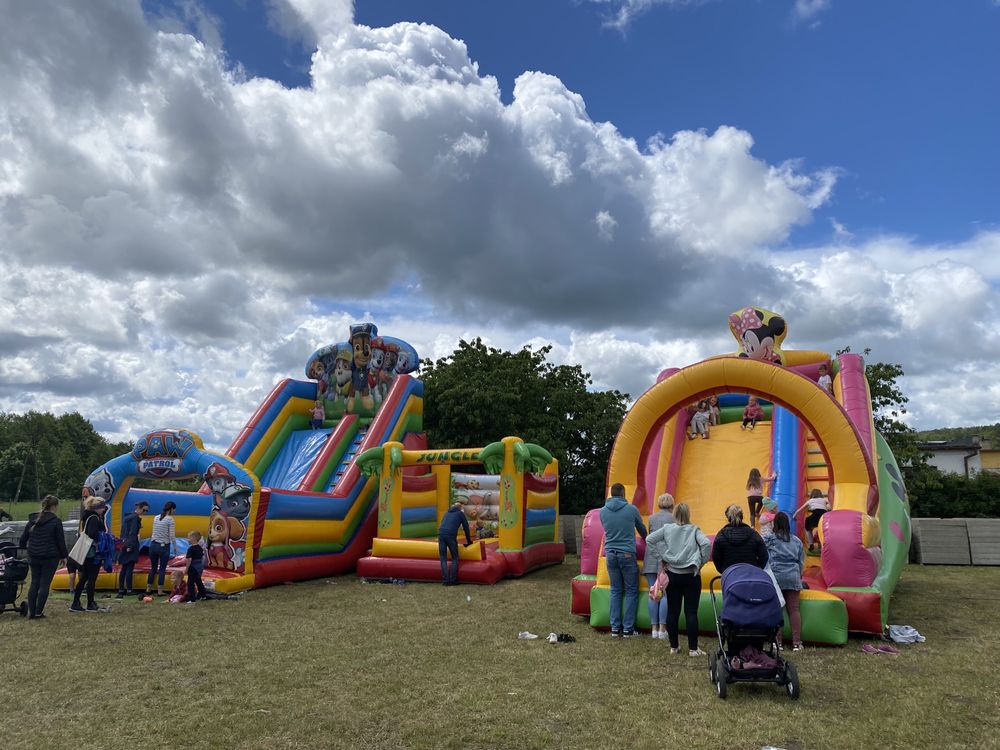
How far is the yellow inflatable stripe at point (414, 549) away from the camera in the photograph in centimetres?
1152

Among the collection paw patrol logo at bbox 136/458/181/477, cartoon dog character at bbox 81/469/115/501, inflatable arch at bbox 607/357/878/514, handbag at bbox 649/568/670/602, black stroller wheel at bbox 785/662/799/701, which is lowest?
black stroller wheel at bbox 785/662/799/701

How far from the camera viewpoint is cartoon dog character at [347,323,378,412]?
15.5m

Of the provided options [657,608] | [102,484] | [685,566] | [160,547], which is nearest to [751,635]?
[685,566]

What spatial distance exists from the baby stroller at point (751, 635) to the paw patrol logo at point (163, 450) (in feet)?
28.3

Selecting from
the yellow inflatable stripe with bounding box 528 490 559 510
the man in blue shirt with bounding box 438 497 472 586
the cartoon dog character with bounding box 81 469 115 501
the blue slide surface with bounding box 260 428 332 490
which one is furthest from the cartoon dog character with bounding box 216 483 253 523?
the yellow inflatable stripe with bounding box 528 490 559 510

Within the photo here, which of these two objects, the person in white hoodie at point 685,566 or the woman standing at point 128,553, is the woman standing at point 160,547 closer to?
the woman standing at point 128,553

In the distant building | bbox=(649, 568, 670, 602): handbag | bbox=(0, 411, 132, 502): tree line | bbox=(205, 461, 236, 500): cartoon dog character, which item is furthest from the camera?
bbox=(0, 411, 132, 502): tree line

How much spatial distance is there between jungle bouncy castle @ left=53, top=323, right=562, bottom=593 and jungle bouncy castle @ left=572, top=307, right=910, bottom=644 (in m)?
3.41

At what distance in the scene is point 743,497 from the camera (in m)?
9.69

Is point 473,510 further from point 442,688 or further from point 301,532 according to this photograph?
point 442,688

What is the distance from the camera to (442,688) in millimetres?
5371

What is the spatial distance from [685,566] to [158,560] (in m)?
7.62

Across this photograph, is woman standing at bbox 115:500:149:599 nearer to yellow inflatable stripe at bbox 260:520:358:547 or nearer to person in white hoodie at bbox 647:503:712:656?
yellow inflatable stripe at bbox 260:520:358:547

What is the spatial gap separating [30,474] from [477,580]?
2360 inches
